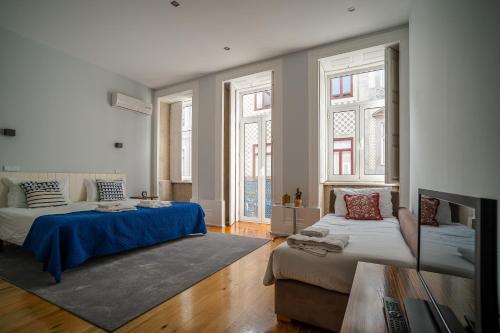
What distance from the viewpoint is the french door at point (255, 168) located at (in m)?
5.01

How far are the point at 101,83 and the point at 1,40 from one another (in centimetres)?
142

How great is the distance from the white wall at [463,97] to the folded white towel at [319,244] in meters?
0.69

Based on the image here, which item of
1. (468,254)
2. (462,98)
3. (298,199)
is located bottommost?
(298,199)

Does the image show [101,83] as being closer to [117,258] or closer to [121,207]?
[121,207]

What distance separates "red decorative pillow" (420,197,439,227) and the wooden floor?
A: 39.1 inches

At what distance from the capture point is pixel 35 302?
6.37 feet

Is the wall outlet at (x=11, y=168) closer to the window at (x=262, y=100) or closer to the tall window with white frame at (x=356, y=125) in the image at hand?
the window at (x=262, y=100)

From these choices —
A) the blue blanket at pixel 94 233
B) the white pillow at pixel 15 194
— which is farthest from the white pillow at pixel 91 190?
the blue blanket at pixel 94 233

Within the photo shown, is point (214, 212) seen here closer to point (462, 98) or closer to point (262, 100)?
point (262, 100)

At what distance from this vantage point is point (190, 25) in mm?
3381

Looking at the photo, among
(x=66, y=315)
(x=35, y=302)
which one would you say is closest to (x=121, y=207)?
(x=35, y=302)

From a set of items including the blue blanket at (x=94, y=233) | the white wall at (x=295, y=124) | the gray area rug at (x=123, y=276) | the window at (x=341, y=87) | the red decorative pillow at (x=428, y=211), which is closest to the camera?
the red decorative pillow at (x=428, y=211)

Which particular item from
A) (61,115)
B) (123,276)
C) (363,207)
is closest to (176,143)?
(61,115)

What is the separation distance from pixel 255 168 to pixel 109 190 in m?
2.69
